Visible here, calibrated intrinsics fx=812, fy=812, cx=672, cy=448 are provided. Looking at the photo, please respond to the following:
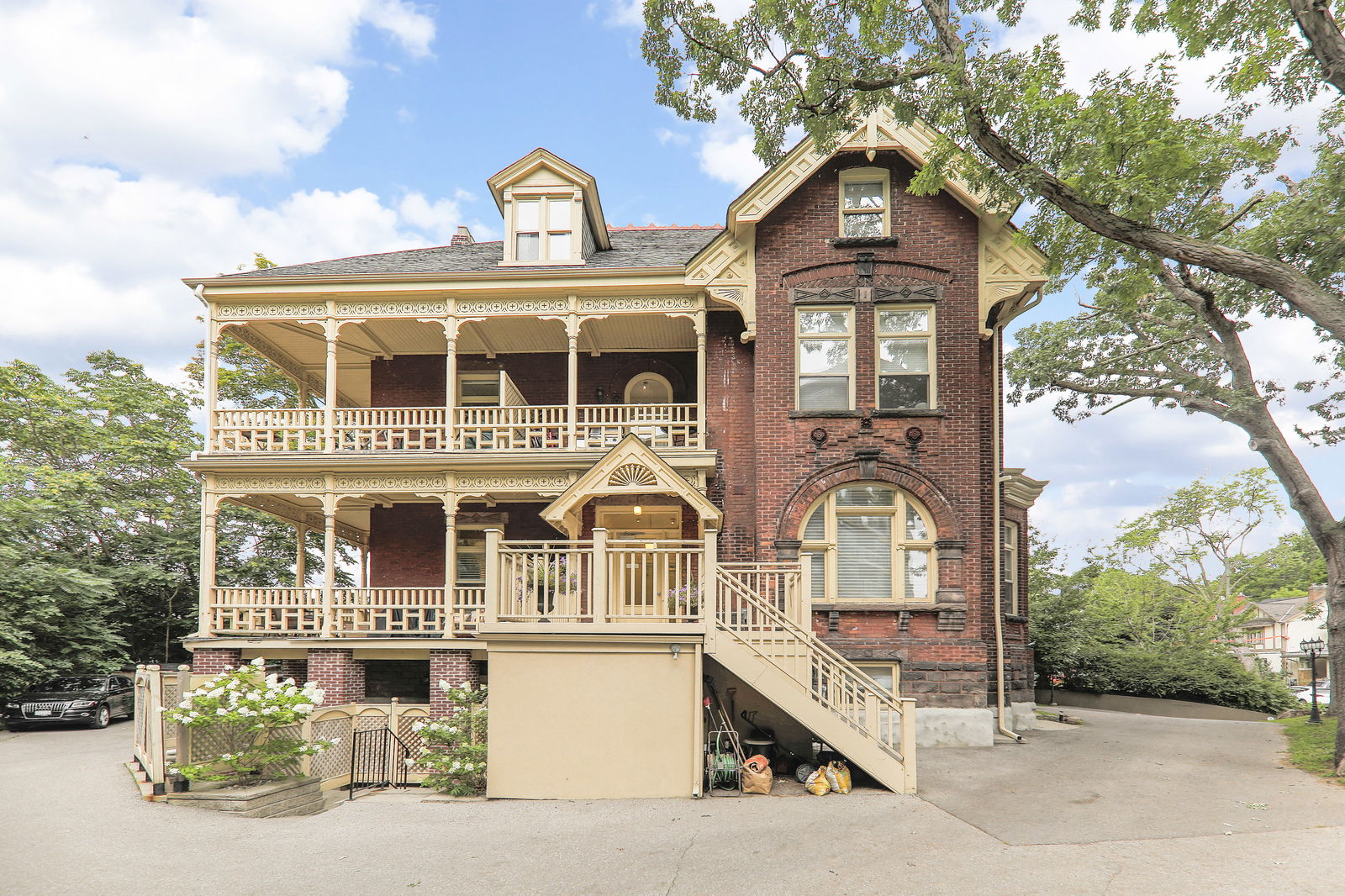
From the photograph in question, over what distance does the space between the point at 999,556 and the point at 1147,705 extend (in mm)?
10405

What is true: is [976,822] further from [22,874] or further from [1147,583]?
[1147,583]

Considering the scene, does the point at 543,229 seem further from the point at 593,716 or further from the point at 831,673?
the point at 831,673

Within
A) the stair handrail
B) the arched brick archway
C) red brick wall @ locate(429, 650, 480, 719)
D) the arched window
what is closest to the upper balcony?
the arched brick archway

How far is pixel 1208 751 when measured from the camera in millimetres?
13352

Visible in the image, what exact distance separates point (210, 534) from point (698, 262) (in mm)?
10966

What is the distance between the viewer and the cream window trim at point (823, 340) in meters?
15.0

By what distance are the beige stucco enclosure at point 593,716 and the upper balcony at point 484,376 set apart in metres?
5.69

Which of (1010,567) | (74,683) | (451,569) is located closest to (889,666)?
(1010,567)

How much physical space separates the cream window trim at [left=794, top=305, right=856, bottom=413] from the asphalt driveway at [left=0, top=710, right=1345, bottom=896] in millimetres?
6743

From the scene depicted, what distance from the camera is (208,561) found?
1580 centimetres

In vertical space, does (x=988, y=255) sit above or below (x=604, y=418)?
above

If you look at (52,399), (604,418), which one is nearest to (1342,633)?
(604,418)

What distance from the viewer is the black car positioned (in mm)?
17828

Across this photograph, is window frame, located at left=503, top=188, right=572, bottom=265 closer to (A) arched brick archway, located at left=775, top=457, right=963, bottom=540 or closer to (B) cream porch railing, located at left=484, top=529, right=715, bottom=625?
(A) arched brick archway, located at left=775, top=457, right=963, bottom=540
